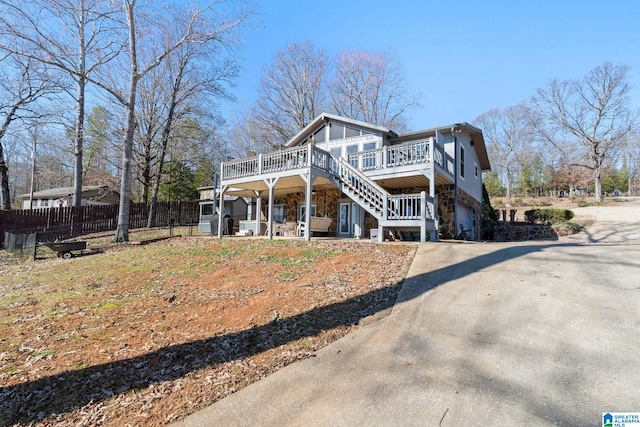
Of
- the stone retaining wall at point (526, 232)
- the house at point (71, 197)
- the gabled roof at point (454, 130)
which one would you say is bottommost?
the stone retaining wall at point (526, 232)

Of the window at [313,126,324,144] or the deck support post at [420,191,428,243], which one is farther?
the window at [313,126,324,144]

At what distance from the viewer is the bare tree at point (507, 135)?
137 feet

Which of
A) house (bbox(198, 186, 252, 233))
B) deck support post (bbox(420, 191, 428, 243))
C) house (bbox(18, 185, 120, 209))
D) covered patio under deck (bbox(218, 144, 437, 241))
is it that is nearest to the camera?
deck support post (bbox(420, 191, 428, 243))

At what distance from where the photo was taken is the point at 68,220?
1830 cm

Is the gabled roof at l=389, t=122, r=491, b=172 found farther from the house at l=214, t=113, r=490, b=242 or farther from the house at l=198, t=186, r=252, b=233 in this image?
the house at l=198, t=186, r=252, b=233

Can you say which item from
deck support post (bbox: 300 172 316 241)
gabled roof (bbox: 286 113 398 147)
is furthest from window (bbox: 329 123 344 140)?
deck support post (bbox: 300 172 316 241)

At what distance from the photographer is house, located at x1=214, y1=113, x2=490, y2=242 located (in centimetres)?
1073

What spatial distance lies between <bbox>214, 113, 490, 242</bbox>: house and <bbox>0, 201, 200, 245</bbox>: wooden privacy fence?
949 cm

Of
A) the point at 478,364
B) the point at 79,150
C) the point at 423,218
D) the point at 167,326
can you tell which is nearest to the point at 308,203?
the point at 423,218

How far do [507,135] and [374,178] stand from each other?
1594 inches

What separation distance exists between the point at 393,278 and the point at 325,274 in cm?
146

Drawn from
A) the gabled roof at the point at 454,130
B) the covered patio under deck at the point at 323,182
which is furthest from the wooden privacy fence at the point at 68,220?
the gabled roof at the point at 454,130

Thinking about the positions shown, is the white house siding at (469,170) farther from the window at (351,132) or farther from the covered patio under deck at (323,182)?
the covered patio under deck at (323,182)

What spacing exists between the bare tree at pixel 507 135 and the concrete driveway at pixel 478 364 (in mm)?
42154
